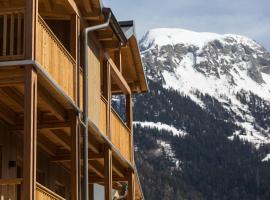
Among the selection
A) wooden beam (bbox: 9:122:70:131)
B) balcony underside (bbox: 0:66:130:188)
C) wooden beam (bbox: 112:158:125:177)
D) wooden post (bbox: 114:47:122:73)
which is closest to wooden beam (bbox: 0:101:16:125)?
balcony underside (bbox: 0:66:130:188)

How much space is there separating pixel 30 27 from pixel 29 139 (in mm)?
2327

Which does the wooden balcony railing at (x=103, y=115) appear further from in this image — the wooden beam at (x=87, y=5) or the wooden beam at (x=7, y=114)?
the wooden beam at (x=7, y=114)

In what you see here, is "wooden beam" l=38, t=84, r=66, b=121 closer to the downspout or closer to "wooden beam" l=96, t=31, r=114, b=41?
the downspout

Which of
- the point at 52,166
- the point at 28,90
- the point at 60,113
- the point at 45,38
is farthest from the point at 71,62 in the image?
the point at 52,166

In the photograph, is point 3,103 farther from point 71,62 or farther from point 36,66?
point 36,66

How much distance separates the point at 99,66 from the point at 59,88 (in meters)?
6.00

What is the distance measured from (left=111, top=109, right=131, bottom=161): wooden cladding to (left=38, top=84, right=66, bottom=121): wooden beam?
16.4 feet

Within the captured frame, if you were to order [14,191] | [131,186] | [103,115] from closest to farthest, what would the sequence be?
[14,191] → [103,115] → [131,186]

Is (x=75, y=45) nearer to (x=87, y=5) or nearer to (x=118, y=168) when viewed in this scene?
(x=87, y=5)

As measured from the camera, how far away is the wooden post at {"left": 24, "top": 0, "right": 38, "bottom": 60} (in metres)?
15.6

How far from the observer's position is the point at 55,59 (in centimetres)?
1742

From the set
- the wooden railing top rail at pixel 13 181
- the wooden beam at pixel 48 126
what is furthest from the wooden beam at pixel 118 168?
the wooden railing top rail at pixel 13 181

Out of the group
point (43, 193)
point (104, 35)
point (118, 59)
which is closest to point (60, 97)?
point (43, 193)

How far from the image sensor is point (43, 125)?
1991cm
